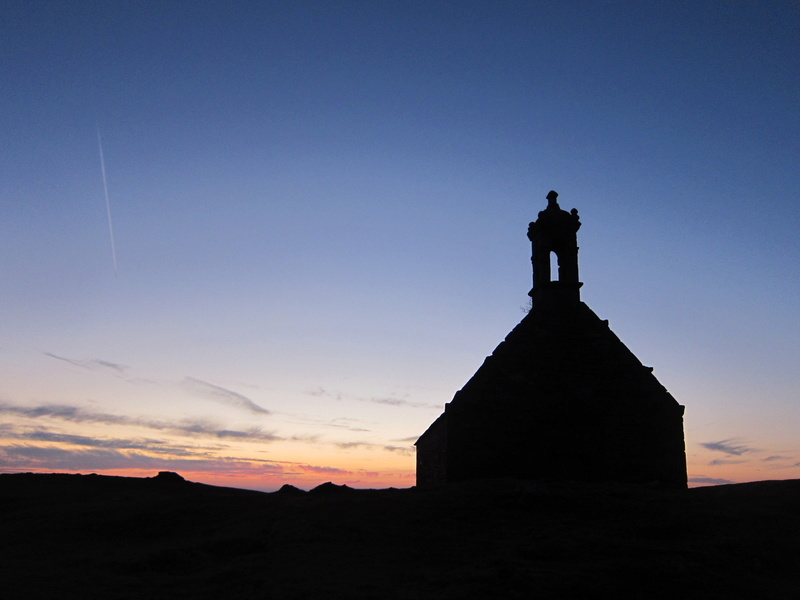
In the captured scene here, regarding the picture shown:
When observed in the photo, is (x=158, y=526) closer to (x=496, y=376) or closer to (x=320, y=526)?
(x=320, y=526)

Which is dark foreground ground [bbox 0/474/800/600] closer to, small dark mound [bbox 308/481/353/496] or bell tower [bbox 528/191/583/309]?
small dark mound [bbox 308/481/353/496]

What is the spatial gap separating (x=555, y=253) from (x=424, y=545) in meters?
14.7

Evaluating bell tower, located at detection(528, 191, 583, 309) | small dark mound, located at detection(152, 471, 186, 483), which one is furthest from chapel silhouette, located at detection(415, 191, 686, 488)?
small dark mound, located at detection(152, 471, 186, 483)

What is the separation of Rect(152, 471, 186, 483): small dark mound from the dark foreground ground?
25.6 feet

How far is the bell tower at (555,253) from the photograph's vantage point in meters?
22.6

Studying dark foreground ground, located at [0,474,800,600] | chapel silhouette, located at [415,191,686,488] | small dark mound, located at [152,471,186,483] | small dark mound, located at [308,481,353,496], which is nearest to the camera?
dark foreground ground, located at [0,474,800,600]

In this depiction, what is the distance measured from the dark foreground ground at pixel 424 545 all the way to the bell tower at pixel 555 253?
27.1 feet

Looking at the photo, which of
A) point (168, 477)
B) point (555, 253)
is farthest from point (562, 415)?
point (168, 477)

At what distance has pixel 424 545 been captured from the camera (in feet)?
37.7

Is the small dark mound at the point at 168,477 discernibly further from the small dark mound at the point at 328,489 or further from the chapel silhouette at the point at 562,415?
the chapel silhouette at the point at 562,415

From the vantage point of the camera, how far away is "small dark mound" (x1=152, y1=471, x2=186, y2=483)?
81.1 ft

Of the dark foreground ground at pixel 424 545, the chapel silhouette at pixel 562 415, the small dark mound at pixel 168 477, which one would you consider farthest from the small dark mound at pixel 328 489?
the small dark mound at pixel 168 477

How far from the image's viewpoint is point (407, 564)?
10.5 m

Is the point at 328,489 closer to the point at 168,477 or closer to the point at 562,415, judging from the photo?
the point at 562,415
